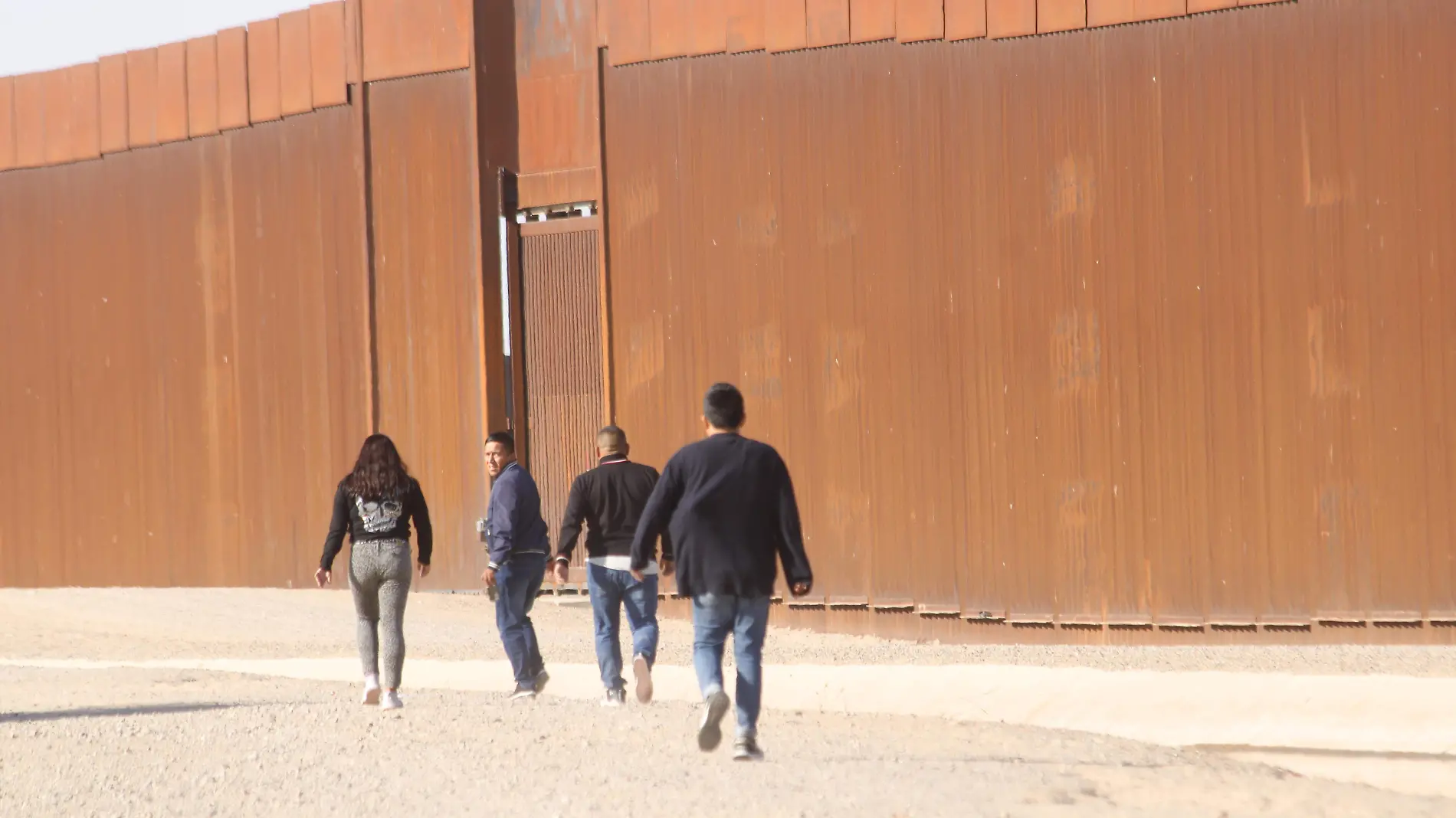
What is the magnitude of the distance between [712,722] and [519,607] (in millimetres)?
2983

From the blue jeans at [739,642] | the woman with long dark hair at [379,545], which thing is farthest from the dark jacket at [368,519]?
the blue jeans at [739,642]

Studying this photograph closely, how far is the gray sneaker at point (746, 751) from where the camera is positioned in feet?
25.5

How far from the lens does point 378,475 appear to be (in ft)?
32.2

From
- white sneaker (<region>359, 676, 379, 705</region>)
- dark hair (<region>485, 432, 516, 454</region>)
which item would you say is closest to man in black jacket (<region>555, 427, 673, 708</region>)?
dark hair (<region>485, 432, 516, 454</region>)

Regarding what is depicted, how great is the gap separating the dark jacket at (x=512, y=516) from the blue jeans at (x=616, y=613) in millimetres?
445

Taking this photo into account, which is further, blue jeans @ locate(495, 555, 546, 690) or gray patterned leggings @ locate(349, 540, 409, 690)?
blue jeans @ locate(495, 555, 546, 690)

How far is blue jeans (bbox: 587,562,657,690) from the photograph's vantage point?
9891mm

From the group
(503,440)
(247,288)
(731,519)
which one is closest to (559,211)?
(247,288)

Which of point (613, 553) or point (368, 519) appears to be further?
point (613, 553)

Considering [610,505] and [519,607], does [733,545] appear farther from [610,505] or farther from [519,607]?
[519,607]

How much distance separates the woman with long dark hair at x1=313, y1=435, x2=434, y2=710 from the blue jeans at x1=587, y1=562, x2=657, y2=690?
3.14 ft

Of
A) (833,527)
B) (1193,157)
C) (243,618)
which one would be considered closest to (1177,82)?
(1193,157)

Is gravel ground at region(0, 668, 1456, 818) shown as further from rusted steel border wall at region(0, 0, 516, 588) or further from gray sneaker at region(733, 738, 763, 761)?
rusted steel border wall at region(0, 0, 516, 588)

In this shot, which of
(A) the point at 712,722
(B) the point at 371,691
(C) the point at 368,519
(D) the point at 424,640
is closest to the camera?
(A) the point at 712,722
